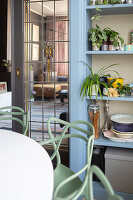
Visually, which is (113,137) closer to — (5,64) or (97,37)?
(97,37)

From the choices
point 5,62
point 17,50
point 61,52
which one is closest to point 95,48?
point 61,52

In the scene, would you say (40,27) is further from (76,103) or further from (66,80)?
(76,103)

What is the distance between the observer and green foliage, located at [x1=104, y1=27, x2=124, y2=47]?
2502 millimetres

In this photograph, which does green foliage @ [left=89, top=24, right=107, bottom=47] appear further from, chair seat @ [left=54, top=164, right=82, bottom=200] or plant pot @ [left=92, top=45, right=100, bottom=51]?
chair seat @ [left=54, top=164, right=82, bottom=200]

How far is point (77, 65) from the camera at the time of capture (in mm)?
2463

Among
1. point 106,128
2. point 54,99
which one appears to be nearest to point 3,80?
point 54,99

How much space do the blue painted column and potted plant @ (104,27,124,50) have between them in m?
0.25

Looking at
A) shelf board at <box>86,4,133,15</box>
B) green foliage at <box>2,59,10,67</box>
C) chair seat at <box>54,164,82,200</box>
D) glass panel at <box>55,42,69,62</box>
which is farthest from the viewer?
green foliage at <box>2,59,10,67</box>

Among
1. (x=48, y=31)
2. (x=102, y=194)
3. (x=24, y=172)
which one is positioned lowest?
(x=102, y=194)

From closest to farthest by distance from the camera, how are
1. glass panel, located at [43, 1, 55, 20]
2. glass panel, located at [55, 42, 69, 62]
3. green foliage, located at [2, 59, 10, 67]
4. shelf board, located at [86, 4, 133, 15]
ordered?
shelf board, located at [86, 4, 133, 15] → glass panel, located at [43, 1, 55, 20] → glass panel, located at [55, 42, 69, 62] → green foliage, located at [2, 59, 10, 67]

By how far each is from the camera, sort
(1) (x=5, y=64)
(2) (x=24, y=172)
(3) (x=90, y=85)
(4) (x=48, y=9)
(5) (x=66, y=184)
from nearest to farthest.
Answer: (2) (x=24, y=172)
(5) (x=66, y=184)
(3) (x=90, y=85)
(4) (x=48, y=9)
(1) (x=5, y=64)

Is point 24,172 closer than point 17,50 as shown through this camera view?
Yes

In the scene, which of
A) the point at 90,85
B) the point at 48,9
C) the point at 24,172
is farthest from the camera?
the point at 48,9

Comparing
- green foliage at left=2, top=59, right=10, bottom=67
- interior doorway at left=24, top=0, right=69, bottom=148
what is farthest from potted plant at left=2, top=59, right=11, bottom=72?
interior doorway at left=24, top=0, right=69, bottom=148
